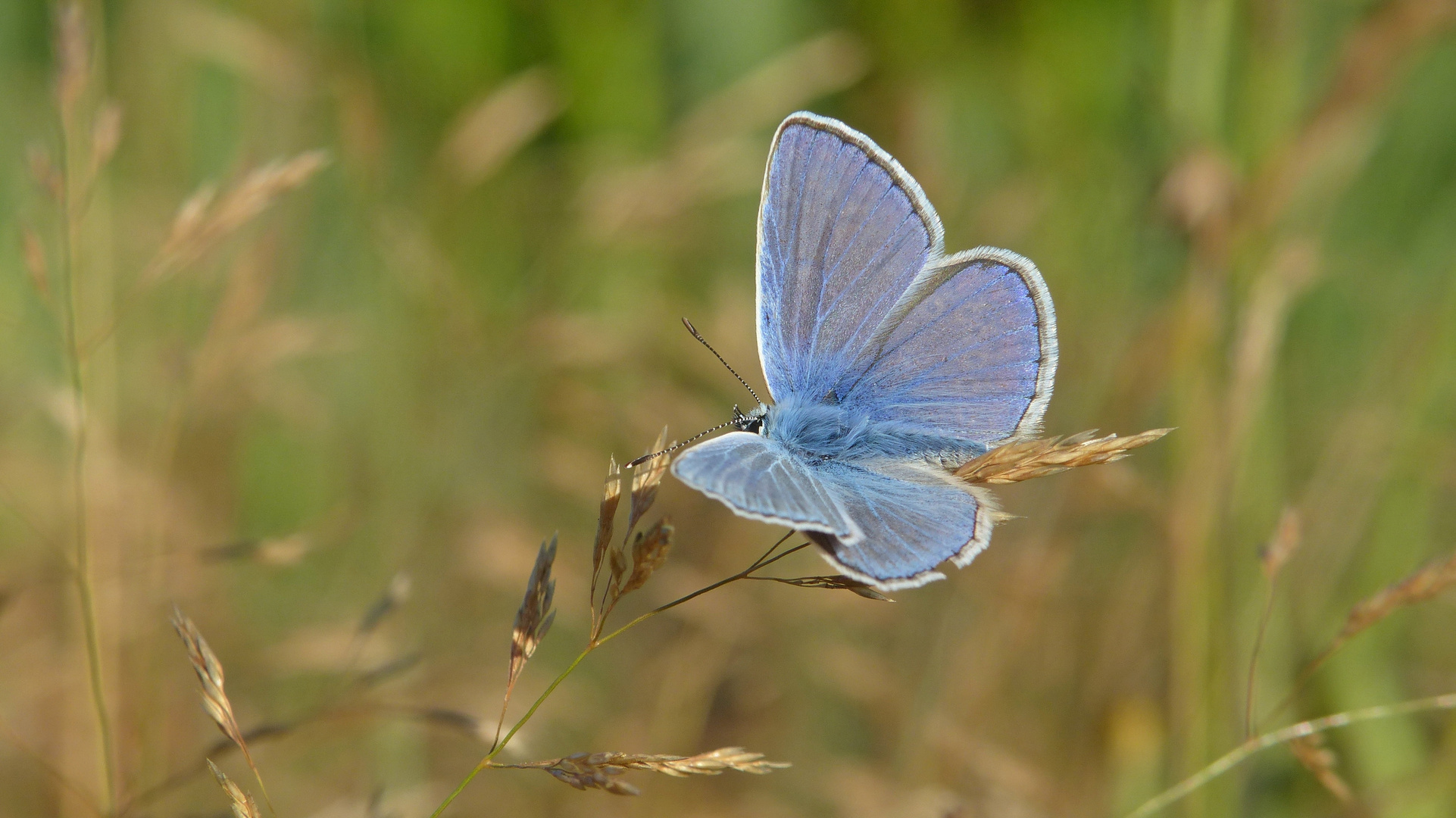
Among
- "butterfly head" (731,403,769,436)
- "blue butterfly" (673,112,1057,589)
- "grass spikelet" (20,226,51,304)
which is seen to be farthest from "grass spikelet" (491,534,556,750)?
"grass spikelet" (20,226,51,304)

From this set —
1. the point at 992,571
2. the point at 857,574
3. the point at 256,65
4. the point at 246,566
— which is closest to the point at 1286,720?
the point at 992,571

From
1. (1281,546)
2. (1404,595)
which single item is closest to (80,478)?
(1281,546)

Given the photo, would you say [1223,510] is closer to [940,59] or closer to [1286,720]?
[1286,720]

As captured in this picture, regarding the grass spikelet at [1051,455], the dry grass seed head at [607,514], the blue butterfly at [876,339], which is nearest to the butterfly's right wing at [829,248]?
→ the blue butterfly at [876,339]

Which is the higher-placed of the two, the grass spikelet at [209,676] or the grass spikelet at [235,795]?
the grass spikelet at [209,676]

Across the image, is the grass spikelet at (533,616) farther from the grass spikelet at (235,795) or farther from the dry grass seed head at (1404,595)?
the dry grass seed head at (1404,595)

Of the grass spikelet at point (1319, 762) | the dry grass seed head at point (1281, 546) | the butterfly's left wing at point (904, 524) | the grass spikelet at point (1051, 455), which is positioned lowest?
the grass spikelet at point (1319, 762)

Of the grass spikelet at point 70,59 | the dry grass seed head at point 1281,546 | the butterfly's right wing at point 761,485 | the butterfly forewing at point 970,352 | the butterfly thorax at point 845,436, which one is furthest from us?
the butterfly thorax at point 845,436
